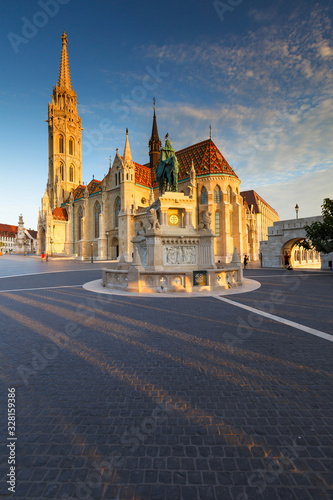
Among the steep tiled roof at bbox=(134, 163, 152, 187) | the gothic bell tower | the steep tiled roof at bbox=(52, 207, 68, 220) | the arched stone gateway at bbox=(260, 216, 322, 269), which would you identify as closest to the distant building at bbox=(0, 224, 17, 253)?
the gothic bell tower

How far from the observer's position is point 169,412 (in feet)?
8.22

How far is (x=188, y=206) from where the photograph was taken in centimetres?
1405

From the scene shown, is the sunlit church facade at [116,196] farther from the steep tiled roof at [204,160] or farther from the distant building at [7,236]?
the distant building at [7,236]

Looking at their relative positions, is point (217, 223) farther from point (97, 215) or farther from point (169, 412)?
point (169, 412)

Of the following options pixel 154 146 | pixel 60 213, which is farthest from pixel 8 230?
pixel 154 146

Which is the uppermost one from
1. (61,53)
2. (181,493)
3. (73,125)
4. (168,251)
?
(61,53)

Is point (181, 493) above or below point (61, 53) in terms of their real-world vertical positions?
below

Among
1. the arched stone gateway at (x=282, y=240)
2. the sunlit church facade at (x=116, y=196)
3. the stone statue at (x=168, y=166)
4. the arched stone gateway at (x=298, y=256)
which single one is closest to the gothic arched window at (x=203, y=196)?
the sunlit church facade at (x=116, y=196)

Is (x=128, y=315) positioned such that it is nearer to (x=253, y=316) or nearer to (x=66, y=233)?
(x=253, y=316)

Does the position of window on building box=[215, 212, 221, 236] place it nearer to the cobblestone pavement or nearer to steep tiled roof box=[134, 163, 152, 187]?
steep tiled roof box=[134, 163, 152, 187]

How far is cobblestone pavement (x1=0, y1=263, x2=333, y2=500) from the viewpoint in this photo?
1745 millimetres

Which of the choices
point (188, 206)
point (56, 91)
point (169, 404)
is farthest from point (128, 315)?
point (56, 91)

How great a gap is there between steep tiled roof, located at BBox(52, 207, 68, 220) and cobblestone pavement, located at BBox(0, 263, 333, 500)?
54108mm

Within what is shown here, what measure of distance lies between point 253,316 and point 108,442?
4.97 m
